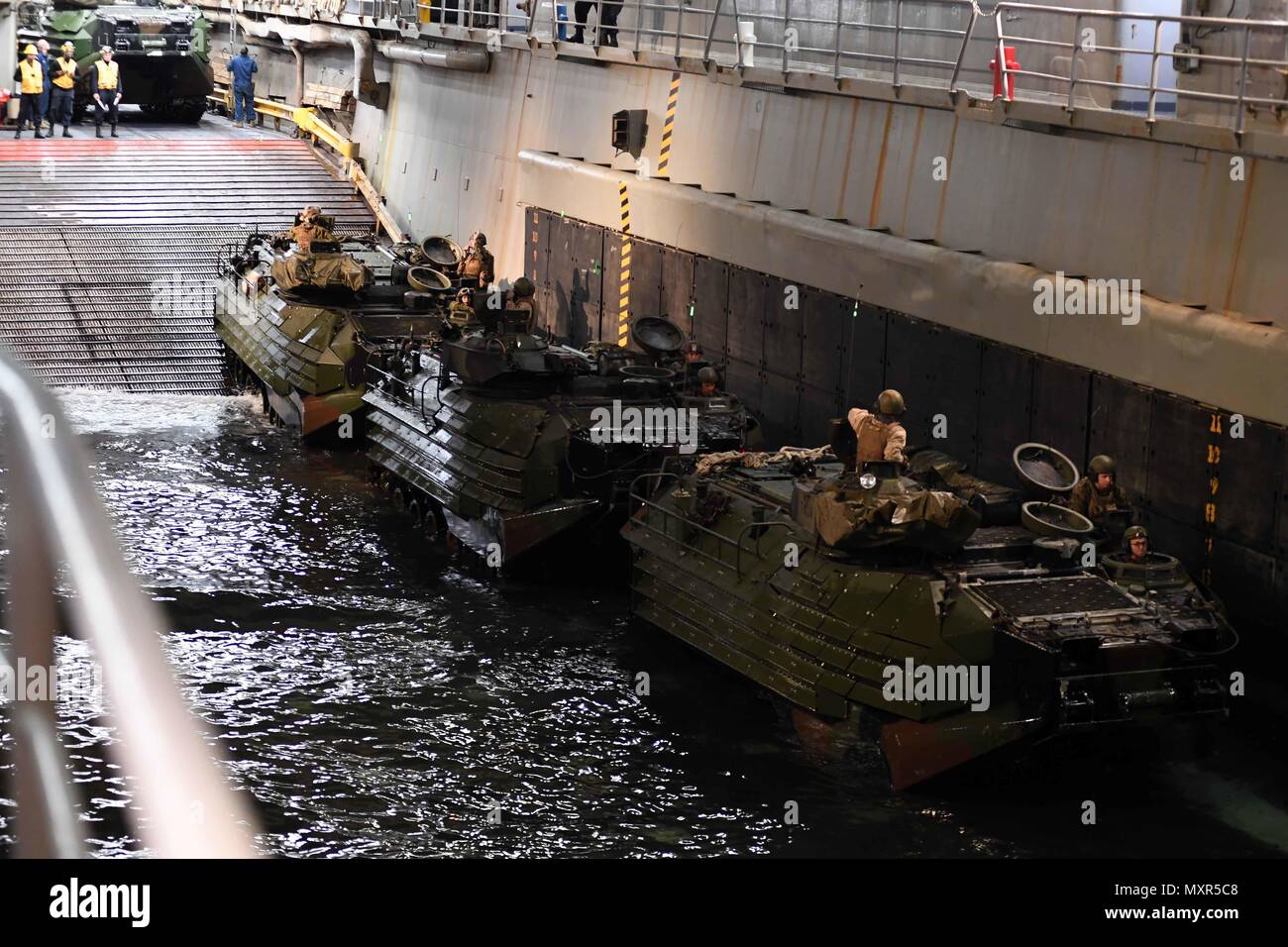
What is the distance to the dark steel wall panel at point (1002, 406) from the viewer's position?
14.0m

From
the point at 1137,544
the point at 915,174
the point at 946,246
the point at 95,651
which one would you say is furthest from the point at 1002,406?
the point at 95,651

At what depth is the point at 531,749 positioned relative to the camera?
1117cm

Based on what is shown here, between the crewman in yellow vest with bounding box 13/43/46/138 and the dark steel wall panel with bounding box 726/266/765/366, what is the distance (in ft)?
54.3

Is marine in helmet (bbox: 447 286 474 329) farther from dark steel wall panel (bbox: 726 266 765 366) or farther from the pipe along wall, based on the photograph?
dark steel wall panel (bbox: 726 266 765 366)

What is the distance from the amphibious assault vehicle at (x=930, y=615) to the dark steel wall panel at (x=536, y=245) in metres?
11.5

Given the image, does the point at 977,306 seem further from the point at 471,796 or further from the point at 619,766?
the point at 471,796

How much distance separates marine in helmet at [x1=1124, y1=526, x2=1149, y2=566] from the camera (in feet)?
35.7

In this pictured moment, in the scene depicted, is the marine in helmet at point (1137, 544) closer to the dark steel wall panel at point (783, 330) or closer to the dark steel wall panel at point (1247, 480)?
the dark steel wall panel at point (1247, 480)

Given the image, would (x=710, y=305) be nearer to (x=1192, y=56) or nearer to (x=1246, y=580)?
(x=1246, y=580)

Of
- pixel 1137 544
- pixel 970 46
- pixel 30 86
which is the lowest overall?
pixel 1137 544

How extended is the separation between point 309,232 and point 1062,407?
→ 39.4 ft

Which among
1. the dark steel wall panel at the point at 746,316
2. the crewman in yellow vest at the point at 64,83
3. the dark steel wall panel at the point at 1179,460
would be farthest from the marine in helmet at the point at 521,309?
the crewman in yellow vest at the point at 64,83

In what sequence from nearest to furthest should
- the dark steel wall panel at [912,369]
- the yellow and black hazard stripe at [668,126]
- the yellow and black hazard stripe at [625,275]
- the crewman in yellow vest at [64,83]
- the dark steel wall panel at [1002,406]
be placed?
the dark steel wall panel at [1002,406]
the dark steel wall panel at [912,369]
the yellow and black hazard stripe at [668,126]
the yellow and black hazard stripe at [625,275]
the crewman in yellow vest at [64,83]

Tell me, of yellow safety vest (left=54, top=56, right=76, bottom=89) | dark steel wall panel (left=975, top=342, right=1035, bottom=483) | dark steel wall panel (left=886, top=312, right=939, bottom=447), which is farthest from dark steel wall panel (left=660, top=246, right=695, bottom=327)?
yellow safety vest (left=54, top=56, right=76, bottom=89)
